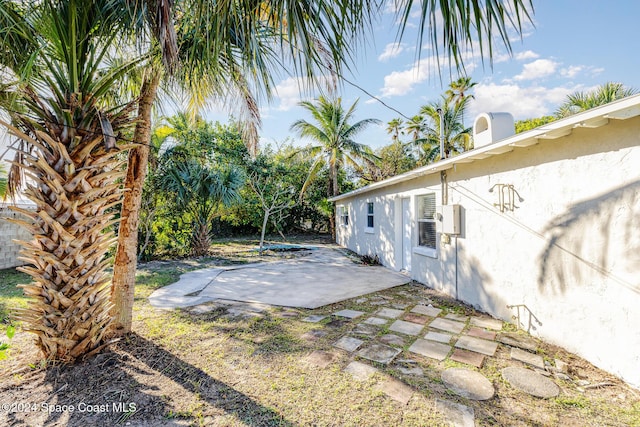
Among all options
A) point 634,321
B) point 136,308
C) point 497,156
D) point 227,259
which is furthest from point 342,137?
point 634,321

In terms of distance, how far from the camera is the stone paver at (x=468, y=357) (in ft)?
11.3

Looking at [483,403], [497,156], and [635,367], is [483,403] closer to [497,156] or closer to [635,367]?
[635,367]

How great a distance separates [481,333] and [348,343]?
200 cm

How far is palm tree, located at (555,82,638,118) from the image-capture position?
13.7 meters

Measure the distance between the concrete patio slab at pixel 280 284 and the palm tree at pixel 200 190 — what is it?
123 inches

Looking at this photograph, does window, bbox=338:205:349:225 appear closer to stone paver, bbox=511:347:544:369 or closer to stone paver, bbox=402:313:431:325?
stone paver, bbox=402:313:431:325

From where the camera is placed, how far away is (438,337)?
4.19 m

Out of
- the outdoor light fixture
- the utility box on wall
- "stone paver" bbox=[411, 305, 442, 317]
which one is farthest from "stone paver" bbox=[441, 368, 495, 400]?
the utility box on wall

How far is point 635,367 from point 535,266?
148 centimetres

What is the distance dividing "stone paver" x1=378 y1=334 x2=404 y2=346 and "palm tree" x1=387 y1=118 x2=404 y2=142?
76.0 feet

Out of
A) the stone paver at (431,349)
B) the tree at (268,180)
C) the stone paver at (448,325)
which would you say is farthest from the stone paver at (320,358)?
the tree at (268,180)

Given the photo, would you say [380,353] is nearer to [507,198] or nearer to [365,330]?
[365,330]

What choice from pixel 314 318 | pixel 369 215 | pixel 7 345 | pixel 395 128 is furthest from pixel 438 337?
pixel 395 128

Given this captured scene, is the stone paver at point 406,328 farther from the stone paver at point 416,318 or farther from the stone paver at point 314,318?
the stone paver at point 314,318
